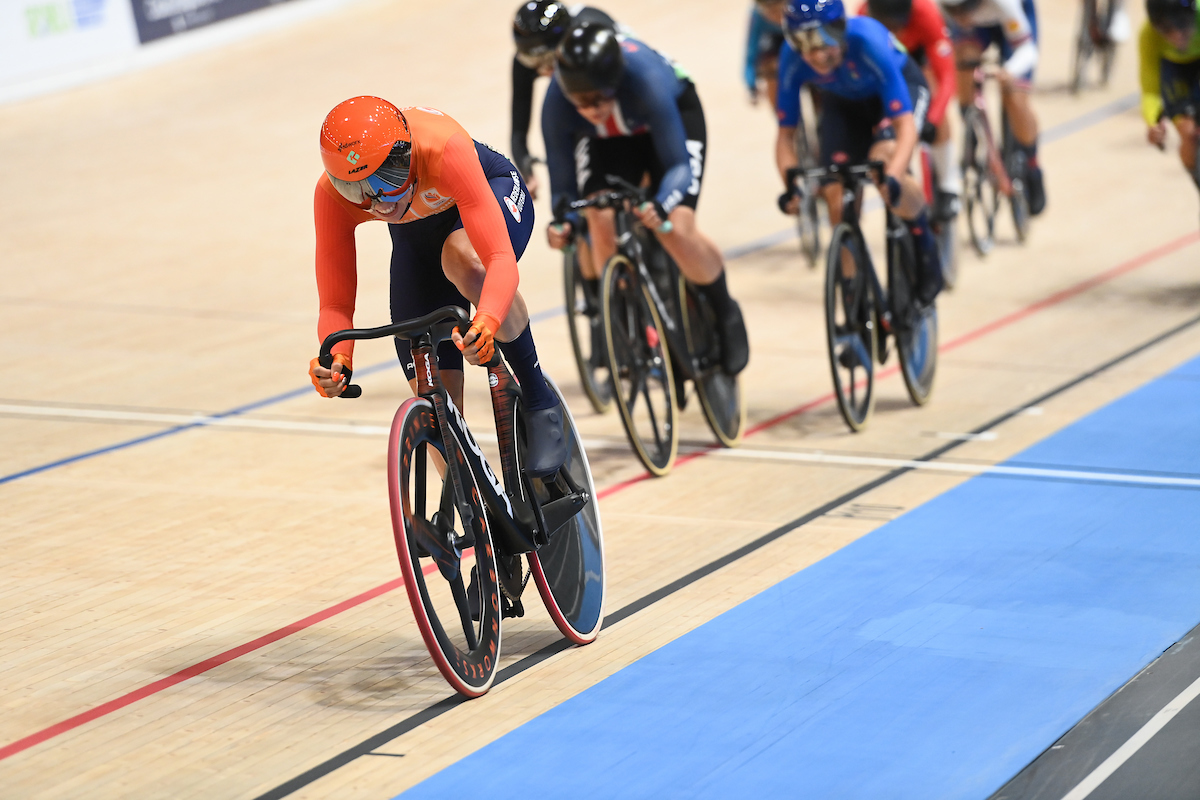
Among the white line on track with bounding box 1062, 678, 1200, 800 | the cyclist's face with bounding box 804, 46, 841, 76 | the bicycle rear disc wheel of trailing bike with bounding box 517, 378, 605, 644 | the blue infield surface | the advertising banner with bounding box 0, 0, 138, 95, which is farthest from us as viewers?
the advertising banner with bounding box 0, 0, 138, 95

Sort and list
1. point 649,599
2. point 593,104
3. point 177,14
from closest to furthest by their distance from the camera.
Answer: point 649,599 < point 593,104 < point 177,14

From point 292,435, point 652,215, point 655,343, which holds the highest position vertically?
point 652,215

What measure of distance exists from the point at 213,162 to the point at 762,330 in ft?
19.1

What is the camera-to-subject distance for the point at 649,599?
412 cm

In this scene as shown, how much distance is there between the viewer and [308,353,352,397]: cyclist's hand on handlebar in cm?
326

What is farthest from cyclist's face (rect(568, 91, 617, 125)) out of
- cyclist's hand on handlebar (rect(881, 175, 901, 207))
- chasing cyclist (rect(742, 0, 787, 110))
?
chasing cyclist (rect(742, 0, 787, 110))

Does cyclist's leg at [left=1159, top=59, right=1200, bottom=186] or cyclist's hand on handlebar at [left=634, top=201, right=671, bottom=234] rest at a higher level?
cyclist's hand on handlebar at [left=634, top=201, right=671, bottom=234]

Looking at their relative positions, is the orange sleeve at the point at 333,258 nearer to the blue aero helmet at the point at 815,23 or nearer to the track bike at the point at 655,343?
the track bike at the point at 655,343

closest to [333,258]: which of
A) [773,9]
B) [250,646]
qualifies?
[250,646]

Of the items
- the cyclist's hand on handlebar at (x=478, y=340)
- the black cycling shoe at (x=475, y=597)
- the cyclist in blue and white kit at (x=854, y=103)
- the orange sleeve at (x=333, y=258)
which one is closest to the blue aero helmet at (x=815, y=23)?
the cyclist in blue and white kit at (x=854, y=103)

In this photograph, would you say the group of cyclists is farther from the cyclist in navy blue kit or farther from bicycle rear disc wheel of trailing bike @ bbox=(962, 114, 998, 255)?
bicycle rear disc wheel of trailing bike @ bbox=(962, 114, 998, 255)

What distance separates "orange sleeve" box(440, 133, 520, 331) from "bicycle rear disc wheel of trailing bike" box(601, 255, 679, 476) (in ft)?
5.58

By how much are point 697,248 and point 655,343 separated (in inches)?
14.1

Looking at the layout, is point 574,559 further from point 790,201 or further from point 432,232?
point 790,201
